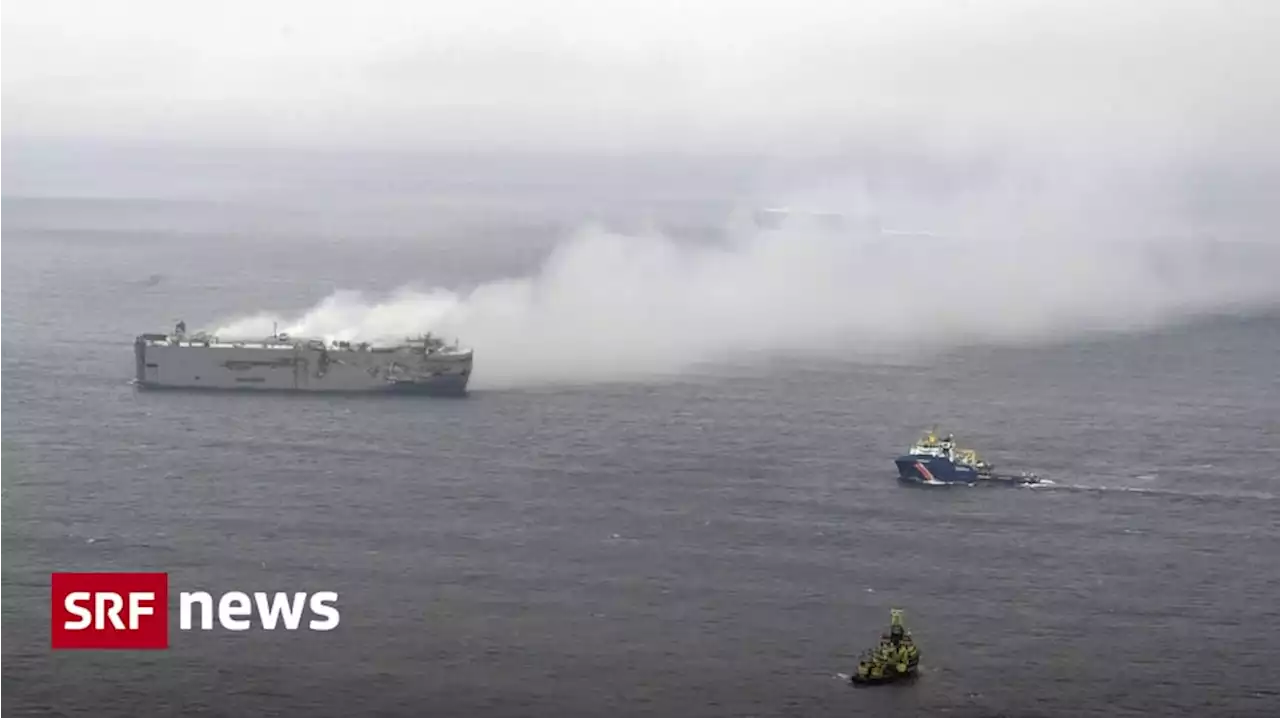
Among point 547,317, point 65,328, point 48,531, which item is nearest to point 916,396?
point 547,317

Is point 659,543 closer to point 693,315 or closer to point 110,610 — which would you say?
point 110,610

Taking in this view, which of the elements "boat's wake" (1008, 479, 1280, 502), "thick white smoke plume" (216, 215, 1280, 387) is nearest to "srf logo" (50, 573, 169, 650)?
"boat's wake" (1008, 479, 1280, 502)

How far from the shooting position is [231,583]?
68688 mm

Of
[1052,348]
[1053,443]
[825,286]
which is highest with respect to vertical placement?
[825,286]

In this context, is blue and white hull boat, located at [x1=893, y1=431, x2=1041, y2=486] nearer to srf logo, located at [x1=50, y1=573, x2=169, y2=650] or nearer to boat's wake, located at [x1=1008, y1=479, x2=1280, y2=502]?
boat's wake, located at [x1=1008, y1=479, x2=1280, y2=502]

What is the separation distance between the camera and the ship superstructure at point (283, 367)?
120 m

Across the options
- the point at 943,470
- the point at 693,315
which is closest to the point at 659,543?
the point at 943,470

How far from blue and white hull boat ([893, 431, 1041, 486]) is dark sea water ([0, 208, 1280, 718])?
1539mm

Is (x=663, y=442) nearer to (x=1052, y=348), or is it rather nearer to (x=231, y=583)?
(x=231, y=583)

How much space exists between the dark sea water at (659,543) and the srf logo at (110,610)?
0.98 m

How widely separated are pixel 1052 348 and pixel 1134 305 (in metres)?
40.1

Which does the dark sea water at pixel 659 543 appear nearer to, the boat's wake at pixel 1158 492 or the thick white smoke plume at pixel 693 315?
the boat's wake at pixel 1158 492

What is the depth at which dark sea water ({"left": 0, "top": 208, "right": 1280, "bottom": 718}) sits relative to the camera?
2288 inches

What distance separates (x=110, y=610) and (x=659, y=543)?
25.8 m
